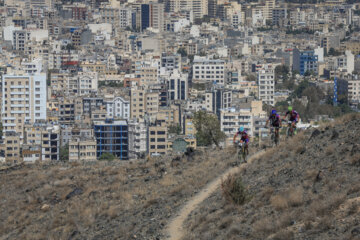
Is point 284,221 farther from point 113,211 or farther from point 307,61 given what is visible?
point 307,61

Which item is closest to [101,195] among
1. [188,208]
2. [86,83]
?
[188,208]

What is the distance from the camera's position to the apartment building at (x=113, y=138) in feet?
214

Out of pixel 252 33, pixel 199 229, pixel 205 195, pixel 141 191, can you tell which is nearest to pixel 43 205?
pixel 141 191

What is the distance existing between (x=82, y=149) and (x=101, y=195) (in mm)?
43139

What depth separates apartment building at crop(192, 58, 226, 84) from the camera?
114 m

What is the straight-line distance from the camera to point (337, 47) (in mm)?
150125

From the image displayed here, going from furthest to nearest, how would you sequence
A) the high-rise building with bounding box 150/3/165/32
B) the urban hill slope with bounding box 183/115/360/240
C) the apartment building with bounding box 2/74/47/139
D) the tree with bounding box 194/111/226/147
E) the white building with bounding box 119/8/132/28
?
the white building with bounding box 119/8/132/28 < the high-rise building with bounding box 150/3/165/32 < the apartment building with bounding box 2/74/47/139 < the tree with bounding box 194/111/226/147 < the urban hill slope with bounding box 183/115/360/240

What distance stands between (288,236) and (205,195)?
165 inches

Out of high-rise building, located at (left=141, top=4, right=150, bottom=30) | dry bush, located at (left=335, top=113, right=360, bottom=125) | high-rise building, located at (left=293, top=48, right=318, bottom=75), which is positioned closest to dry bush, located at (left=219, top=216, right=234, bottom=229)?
dry bush, located at (left=335, top=113, right=360, bottom=125)

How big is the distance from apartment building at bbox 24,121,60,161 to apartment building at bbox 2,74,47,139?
7.14m

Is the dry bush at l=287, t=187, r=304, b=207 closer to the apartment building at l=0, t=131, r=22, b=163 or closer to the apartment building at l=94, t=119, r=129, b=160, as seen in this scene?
the apartment building at l=94, t=119, r=129, b=160

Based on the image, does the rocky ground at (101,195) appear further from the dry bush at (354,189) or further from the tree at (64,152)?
the tree at (64,152)

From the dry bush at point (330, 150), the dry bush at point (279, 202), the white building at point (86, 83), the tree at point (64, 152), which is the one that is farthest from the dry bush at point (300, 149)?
the white building at point (86, 83)

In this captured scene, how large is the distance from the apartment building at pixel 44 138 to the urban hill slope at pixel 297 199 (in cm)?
4557
